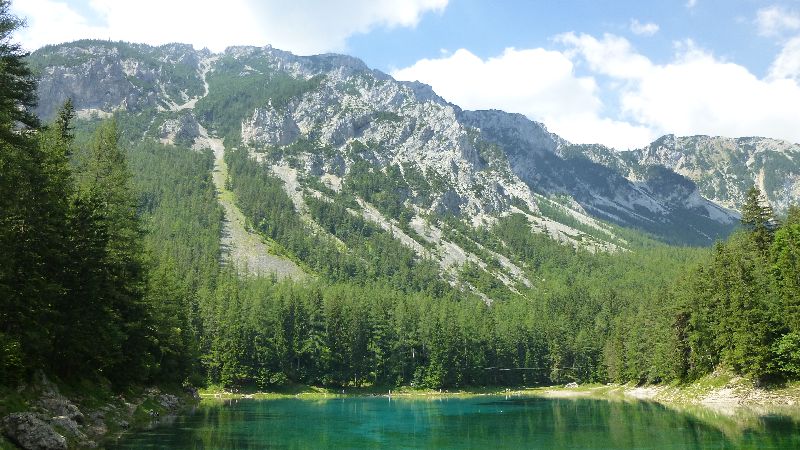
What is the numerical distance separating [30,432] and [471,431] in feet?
117

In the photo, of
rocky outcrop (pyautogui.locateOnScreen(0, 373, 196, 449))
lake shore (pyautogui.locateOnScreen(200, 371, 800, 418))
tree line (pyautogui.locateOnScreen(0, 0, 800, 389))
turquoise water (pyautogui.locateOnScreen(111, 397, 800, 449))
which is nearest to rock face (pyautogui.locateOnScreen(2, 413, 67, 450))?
rocky outcrop (pyautogui.locateOnScreen(0, 373, 196, 449))

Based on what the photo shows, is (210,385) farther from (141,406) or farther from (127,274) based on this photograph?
(127,274)

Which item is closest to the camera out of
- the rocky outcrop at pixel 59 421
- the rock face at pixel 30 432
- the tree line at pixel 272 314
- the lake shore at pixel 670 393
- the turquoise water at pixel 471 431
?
the rock face at pixel 30 432

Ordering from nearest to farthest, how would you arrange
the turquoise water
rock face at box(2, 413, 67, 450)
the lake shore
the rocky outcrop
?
rock face at box(2, 413, 67, 450) → the rocky outcrop → the turquoise water → the lake shore

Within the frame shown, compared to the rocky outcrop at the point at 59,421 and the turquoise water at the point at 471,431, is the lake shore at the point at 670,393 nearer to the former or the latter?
the turquoise water at the point at 471,431

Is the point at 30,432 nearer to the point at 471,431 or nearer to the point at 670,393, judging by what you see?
the point at 471,431

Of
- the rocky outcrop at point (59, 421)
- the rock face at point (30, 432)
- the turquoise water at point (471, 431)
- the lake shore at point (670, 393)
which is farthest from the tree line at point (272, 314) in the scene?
the turquoise water at point (471, 431)

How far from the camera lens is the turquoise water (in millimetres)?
40562

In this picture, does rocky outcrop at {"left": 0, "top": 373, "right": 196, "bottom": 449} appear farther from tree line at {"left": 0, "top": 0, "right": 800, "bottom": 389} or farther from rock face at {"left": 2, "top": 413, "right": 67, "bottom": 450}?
tree line at {"left": 0, "top": 0, "right": 800, "bottom": 389}

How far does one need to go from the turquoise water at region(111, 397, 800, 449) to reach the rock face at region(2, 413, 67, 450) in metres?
6.72

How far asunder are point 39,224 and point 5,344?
927cm

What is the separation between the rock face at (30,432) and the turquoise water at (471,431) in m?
6.72

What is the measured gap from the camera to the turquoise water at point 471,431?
4056 cm

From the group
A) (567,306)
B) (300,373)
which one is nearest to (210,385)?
(300,373)
